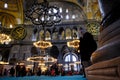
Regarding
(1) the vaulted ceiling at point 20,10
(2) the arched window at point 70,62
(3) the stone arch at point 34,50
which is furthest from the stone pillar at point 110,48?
(3) the stone arch at point 34,50

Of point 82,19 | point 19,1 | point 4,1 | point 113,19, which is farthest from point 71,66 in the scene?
point 113,19

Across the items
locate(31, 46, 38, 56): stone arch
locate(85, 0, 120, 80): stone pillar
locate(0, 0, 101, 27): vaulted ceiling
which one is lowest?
locate(85, 0, 120, 80): stone pillar

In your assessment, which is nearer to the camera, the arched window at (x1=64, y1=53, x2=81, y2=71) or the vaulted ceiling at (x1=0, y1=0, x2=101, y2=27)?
the vaulted ceiling at (x1=0, y1=0, x2=101, y2=27)

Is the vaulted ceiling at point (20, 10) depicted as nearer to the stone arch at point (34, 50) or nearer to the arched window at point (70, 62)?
the stone arch at point (34, 50)

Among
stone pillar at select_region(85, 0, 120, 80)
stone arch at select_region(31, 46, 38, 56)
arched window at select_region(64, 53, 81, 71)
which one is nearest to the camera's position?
stone pillar at select_region(85, 0, 120, 80)

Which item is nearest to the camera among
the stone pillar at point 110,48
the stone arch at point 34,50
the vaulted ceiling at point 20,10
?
the stone pillar at point 110,48

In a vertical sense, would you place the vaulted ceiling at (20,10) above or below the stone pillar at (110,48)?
above

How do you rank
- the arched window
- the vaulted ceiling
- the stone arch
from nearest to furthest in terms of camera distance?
1. the vaulted ceiling
2. the arched window
3. the stone arch

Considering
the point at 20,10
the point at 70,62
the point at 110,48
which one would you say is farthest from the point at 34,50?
the point at 110,48

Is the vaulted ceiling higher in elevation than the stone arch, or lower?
higher

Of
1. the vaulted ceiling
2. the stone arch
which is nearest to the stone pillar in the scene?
the vaulted ceiling

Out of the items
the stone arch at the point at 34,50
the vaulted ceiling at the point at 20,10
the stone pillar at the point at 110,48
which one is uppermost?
the vaulted ceiling at the point at 20,10

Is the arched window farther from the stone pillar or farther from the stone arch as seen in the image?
the stone pillar

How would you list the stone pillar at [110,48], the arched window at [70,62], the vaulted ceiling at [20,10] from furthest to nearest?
the arched window at [70,62]
the vaulted ceiling at [20,10]
the stone pillar at [110,48]
